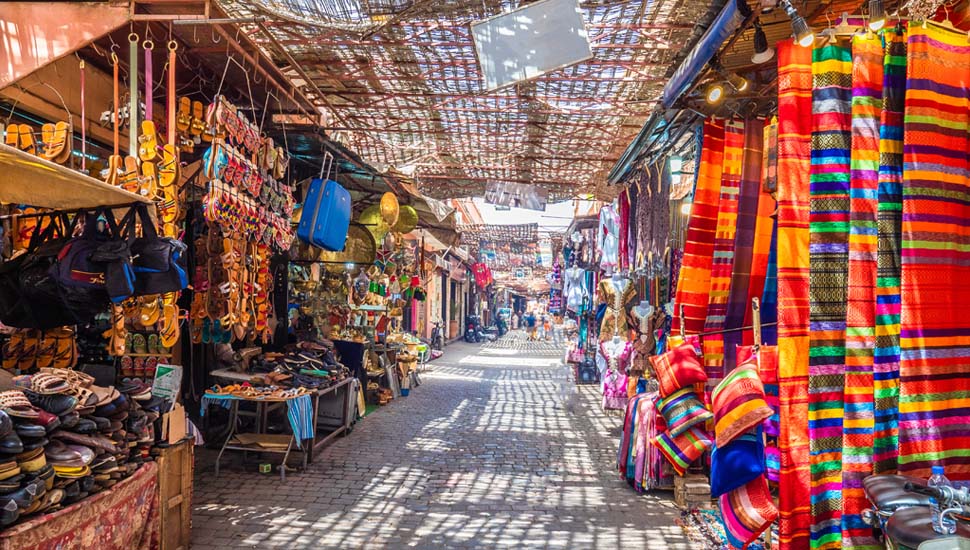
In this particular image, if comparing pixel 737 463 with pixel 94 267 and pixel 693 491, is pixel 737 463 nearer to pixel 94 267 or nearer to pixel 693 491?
pixel 693 491

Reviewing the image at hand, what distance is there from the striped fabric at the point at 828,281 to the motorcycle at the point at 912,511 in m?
0.25

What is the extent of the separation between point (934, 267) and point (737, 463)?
3.76 ft

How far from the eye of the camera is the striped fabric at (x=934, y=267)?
6.32 feet

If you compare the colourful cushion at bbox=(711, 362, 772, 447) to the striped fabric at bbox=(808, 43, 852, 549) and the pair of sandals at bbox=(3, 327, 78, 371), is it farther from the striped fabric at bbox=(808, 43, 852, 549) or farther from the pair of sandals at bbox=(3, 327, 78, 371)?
the pair of sandals at bbox=(3, 327, 78, 371)

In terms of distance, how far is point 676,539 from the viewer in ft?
14.9

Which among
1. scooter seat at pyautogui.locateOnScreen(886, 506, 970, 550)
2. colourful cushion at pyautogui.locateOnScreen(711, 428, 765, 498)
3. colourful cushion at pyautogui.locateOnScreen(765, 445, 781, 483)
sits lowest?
colourful cushion at pyautogui.locateOnScreen(765, 445, 781, 483)

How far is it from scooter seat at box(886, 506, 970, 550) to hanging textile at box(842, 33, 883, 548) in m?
0.32

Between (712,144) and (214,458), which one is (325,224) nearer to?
(214,458)

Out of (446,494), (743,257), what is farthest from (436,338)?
(743,257)

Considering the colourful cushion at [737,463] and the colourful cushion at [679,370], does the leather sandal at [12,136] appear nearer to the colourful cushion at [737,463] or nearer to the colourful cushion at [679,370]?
the colourful cushion at [679,370]

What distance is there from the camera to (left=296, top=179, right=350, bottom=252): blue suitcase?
6.53 m

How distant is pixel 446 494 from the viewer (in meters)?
5.53

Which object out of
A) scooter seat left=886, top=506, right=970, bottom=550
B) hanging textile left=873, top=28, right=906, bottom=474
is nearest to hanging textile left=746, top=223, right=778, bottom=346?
hanging textile left=873, top=28, right=906, bottom=474

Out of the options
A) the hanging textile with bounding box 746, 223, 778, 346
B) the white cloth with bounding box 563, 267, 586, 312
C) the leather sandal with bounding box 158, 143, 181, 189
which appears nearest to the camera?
the hanging textile with bounding box 746, 223, 778, 346
